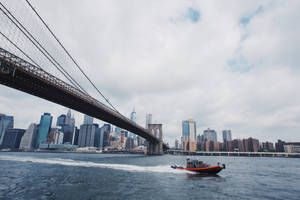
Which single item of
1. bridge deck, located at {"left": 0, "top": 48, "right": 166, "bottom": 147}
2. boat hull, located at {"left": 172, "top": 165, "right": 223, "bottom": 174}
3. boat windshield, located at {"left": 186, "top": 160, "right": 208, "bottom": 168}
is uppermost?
bridge deck, located at {"left": 0, "top": 48, "right": 166, "bottom": 147}

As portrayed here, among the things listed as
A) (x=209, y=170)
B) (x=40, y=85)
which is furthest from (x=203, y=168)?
(x=40, y=85)

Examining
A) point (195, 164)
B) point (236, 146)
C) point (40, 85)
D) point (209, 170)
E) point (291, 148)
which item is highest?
point (40, 85)

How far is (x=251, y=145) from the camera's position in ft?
555

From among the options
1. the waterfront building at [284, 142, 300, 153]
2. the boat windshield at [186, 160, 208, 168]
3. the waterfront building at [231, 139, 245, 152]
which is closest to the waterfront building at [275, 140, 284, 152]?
the waterfront building at [284, 142, 300, 153]

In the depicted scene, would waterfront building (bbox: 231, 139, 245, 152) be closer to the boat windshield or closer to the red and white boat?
the boat windshield

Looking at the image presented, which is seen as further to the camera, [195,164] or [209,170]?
[195,164]

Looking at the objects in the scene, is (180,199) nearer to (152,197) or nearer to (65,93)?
(152,197)

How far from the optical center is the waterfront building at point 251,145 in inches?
6570

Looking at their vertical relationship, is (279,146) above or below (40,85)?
below

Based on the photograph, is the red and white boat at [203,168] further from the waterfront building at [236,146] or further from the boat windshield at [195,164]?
the waterfront building at [236,146]

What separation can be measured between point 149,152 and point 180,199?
109 meters

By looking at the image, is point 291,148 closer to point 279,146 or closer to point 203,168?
point 279,146

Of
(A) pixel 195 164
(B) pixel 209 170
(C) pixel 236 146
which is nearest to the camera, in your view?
(B) pixel 209 170

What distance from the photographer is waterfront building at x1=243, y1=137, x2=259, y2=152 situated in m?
167
